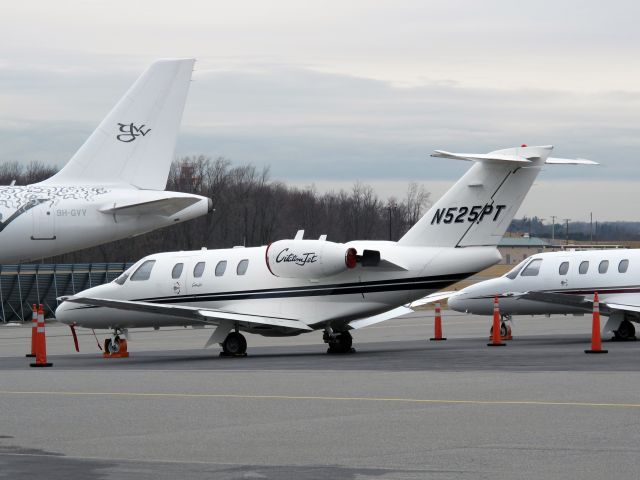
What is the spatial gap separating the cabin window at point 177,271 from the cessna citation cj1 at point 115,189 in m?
1.44

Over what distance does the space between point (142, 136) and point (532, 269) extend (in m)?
10.3

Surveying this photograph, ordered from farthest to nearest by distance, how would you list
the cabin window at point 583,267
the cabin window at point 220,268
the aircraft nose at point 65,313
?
the cabin window at point 583,267
the aircraft nose at point 65,313
the cabin window at point 220,268

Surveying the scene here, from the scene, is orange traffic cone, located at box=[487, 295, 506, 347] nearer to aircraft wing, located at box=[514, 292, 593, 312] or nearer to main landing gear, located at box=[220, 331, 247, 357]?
aircraft wing, located at box=[514, 292, 593, 312]

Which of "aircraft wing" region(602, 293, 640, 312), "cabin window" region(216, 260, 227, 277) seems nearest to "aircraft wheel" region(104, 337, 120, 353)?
"cabin window" region(216, 260, 227, 277)

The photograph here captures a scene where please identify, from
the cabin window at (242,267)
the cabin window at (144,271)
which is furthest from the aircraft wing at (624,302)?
the cabin window at (144,271)

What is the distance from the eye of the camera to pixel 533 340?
101ft

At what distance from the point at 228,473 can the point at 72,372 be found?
1177cm

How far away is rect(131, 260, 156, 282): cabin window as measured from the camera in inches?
1073

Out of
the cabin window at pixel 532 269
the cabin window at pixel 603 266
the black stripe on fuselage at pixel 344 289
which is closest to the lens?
the black stripe on fuselage at pixel 344 289

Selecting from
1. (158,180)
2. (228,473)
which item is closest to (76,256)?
(158,180)

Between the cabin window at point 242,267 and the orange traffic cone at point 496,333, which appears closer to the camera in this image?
the cabin window at point 242,267

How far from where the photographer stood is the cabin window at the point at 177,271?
88.0ft

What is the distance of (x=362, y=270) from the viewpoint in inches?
967

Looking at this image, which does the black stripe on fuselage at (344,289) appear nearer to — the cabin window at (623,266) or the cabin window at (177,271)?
the cabin window at (177,271)
